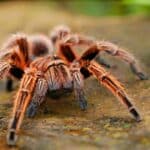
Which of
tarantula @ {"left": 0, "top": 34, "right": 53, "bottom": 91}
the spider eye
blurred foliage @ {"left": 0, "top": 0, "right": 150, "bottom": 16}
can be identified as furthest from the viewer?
blurred foliage @ {"left": 0, "top": 0, "right": 150, "bottom": 16}

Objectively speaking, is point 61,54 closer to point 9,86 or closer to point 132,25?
point 9,86

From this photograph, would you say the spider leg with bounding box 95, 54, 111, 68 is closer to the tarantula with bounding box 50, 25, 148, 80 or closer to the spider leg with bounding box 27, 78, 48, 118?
the tarantula with bounding box 50, 25, 148, 80

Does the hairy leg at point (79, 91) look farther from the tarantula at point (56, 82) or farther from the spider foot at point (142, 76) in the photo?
the spider foot at point (142, 76)

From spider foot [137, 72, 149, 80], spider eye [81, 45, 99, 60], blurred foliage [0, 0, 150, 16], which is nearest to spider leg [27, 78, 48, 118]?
spider eye [81, 45, 99, 60]

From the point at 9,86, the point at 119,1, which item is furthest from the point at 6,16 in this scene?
the point at 9,86

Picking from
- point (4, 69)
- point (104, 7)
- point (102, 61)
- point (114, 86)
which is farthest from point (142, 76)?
point (104, 7)

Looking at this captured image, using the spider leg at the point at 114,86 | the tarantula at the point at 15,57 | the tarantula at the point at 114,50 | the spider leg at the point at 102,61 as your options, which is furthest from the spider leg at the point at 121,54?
the tarantula at the point at 15,57
